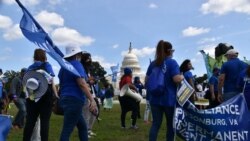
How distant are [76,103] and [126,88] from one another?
6.22 metres

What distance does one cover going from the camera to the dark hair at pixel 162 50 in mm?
7656

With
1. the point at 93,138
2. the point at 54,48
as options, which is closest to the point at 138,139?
the point at 93,138

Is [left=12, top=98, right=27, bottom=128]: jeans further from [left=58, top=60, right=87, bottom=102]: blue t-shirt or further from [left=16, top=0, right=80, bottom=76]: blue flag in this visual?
[left=16, top=0, right=80, bottom=76]: blue flag

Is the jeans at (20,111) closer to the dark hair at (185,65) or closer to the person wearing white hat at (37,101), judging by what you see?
the dark hair at (185,65)

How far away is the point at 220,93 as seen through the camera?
31.6 ft

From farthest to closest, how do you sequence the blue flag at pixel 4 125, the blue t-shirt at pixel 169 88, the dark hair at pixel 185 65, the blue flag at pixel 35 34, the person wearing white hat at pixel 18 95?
1. the person wearing white hat at pixel 18 95
2. the dark hair at pixel 185 65
3. the blue t-shirt at pixel 169 88
4. the blue flag at pixel 35 34
5. the blue flag at pixel 4 125

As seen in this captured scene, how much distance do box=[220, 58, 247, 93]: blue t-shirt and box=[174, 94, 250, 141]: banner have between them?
2.06 meters

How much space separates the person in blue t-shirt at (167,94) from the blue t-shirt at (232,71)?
5.56 feet

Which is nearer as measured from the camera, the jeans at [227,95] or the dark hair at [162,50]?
the dark hair at [162,50]

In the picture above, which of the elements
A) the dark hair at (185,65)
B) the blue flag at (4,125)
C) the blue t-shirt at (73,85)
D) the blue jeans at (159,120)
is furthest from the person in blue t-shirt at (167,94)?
the dark hair at (185,65)

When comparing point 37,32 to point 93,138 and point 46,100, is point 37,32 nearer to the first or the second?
point 46,100

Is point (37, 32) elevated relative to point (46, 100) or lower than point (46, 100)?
elevated

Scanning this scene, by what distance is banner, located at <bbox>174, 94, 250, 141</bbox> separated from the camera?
666 centimetres

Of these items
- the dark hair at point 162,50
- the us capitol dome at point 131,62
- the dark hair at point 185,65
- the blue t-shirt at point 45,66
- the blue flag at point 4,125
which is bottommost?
the blue flag at point 4,125
